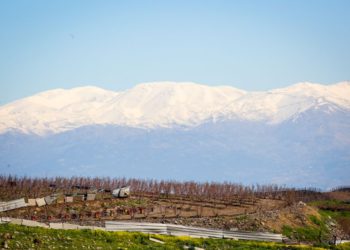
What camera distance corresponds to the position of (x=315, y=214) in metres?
89.1

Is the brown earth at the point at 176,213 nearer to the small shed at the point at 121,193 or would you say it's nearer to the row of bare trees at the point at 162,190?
the small shed at the point at 121,193

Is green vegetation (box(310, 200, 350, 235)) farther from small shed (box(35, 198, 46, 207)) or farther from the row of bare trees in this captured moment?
small shed (box(35, 198, 46, 207))

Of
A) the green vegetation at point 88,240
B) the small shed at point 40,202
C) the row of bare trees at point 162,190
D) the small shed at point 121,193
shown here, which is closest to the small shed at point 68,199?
the small shed at point 40,202

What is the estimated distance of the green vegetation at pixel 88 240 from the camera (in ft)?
137

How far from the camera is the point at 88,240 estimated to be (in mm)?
46281

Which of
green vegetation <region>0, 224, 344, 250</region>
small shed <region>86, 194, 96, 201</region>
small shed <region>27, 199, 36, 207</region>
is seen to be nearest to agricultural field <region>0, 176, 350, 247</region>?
small shed <region>27, 199, 36, 207</region>

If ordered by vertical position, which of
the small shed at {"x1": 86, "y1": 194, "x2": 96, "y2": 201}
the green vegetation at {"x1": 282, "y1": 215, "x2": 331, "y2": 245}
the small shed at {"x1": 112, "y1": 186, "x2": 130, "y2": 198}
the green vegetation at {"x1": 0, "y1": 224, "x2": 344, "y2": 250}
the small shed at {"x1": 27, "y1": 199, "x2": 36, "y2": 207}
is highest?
the small shed at {"x1": 112, "y1": 186, "x2": 130, "y2": 198}

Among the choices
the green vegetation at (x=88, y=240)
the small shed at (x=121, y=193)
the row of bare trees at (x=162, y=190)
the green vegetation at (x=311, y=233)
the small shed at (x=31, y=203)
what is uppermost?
the row of bare trees at (x=162, y=190)

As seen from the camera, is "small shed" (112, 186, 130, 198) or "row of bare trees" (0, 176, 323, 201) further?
"row of bare trees" (0, 176, 323, 201)

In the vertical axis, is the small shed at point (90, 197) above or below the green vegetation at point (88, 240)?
above

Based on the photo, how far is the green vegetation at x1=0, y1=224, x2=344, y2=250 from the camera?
4191 centimetres

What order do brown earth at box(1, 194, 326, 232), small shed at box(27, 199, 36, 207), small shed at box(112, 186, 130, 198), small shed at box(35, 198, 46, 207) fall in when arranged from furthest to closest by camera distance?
small shed at box(112, 186, 130, 198), small shed at box(35, 198, 46, 207), small shed at box(27, 199, 36, 207), brown earth at box(1, 194, 326, 232)

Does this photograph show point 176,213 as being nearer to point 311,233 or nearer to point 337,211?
point 311,233

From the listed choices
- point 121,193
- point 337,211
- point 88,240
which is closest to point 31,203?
point 121,193
